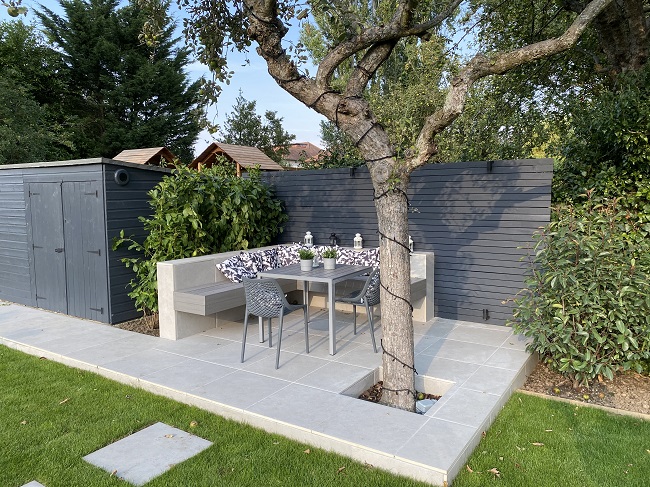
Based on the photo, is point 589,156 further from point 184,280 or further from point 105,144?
point 105,144

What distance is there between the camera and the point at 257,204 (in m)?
6.32

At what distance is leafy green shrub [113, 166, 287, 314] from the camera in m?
5.25

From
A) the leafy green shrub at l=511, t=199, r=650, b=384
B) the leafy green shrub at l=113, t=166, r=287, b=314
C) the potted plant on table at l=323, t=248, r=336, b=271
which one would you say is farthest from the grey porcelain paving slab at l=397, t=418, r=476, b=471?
the leafy green shrub at l=113, t=166, r=287, b=314

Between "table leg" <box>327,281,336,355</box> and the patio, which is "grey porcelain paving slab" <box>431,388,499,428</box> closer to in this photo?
the patio

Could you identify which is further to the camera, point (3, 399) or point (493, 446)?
point (3, 399)

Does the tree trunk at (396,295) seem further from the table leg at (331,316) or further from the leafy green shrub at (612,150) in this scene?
the leafy green shrub at (612,150)

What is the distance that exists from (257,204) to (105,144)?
16374 mm

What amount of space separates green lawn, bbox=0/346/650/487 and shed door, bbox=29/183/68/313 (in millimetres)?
2572

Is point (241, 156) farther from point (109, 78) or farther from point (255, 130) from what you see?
point (109, 78)

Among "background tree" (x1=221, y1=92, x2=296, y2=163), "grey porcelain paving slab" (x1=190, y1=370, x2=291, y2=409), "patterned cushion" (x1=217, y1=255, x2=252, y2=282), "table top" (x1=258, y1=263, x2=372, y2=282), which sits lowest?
"grey porcelain paving slab" (x1=190, y1=370, x2=291, y2=409)

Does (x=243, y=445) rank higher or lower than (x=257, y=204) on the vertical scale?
lower

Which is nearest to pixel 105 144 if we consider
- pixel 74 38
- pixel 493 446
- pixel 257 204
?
pixel 74 38

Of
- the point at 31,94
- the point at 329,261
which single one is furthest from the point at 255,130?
the point at 329,261

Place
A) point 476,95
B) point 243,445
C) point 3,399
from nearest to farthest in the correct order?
point 243,445, point 3,399, point 476,95
